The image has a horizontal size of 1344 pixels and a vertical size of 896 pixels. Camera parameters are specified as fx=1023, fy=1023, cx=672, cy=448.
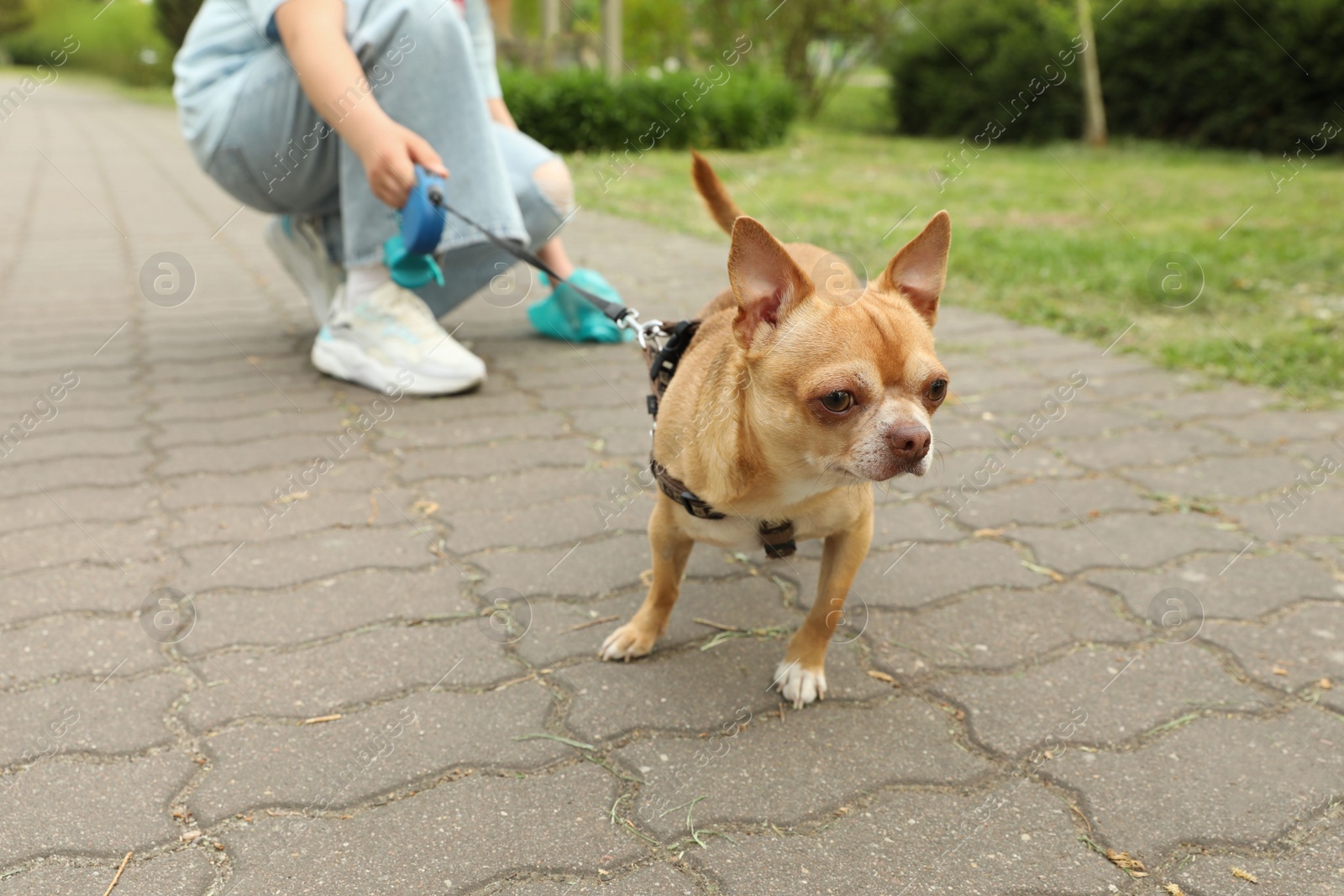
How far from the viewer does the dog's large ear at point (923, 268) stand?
224cm

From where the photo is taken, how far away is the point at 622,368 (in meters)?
4.71

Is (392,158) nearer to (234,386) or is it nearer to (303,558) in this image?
(303,558)

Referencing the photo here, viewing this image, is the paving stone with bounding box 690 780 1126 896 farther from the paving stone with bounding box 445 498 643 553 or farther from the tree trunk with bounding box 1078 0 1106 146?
the tree trunk with bounding box 1078 0 1106 146

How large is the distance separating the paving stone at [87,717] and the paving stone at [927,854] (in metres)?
1.23

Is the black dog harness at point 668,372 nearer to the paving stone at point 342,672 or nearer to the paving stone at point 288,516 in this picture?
the paving stone at point 342,672

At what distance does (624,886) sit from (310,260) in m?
3.61

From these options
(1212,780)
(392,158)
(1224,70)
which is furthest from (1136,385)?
(1224,70)

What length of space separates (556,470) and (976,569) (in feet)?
4.82

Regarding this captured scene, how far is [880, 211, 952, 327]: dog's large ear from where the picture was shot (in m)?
2.24

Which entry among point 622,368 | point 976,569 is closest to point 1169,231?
point 622,368

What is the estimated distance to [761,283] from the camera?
7.00ft

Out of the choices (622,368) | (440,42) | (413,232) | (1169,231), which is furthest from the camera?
(1169,231)

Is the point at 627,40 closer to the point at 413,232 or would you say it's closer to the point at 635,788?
the point at 413,232

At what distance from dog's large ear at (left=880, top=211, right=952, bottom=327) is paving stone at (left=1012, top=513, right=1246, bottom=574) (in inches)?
44.7
